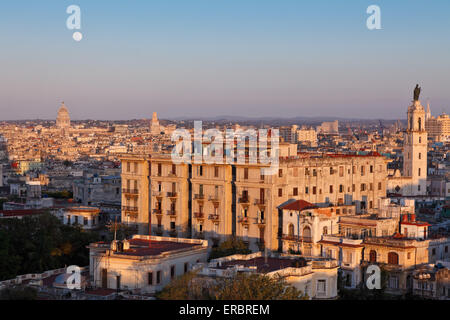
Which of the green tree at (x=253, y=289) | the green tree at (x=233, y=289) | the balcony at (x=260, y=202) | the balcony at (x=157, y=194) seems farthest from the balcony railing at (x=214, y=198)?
the green tree at (x=253, y=289)

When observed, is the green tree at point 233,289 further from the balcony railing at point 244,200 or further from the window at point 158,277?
the balcony railing at point 244,200

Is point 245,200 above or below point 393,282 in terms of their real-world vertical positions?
above

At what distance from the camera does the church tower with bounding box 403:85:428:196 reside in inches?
2849

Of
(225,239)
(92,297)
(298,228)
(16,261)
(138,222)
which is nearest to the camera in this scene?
(92,297)

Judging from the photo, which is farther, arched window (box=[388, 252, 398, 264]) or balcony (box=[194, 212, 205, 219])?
balcony (box=[194, 212, 205, 219])

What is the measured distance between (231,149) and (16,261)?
13.4 meters

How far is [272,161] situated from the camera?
1839 inches

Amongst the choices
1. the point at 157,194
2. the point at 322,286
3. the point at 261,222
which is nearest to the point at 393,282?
the point at 322,286

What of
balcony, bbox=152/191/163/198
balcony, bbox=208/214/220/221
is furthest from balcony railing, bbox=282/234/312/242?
balcony, bbox=152/191/163/198

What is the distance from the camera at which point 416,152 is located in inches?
2906

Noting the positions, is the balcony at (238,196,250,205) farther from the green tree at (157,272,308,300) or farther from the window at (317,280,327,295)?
the green tree at (157,272,308,300)

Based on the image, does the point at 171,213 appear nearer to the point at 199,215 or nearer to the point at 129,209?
the point at 199,215
